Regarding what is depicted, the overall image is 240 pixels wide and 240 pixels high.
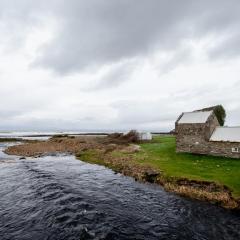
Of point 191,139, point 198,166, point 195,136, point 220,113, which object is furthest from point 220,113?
point 198,166

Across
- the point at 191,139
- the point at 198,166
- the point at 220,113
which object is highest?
the point at 220,113

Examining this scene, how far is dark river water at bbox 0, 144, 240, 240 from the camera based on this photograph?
21.2 metres

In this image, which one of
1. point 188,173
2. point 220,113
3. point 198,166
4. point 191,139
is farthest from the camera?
point 220,113

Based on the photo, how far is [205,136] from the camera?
48750 millimetres

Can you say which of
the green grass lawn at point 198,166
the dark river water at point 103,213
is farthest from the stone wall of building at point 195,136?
the dark river water at point 103,213

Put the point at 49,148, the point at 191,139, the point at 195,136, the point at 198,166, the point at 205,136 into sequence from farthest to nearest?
1. the point at 49,148
2. the point at 191,139
3. the point at 195,136
4. the point at 205,136
5. the point at 198,166

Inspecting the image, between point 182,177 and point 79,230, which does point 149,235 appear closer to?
point 79,230

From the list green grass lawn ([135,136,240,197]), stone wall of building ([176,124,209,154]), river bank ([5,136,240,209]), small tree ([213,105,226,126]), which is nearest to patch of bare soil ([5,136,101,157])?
river bank ([5,136,240,209])

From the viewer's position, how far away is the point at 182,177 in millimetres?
35062

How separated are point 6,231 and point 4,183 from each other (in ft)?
57.1

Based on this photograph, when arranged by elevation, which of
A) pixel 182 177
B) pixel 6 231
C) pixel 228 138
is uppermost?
pixel 228 138

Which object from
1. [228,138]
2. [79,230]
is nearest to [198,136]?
[228,138]

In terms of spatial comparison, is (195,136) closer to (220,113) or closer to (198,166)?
(198,166)

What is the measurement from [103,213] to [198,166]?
2029 cm
